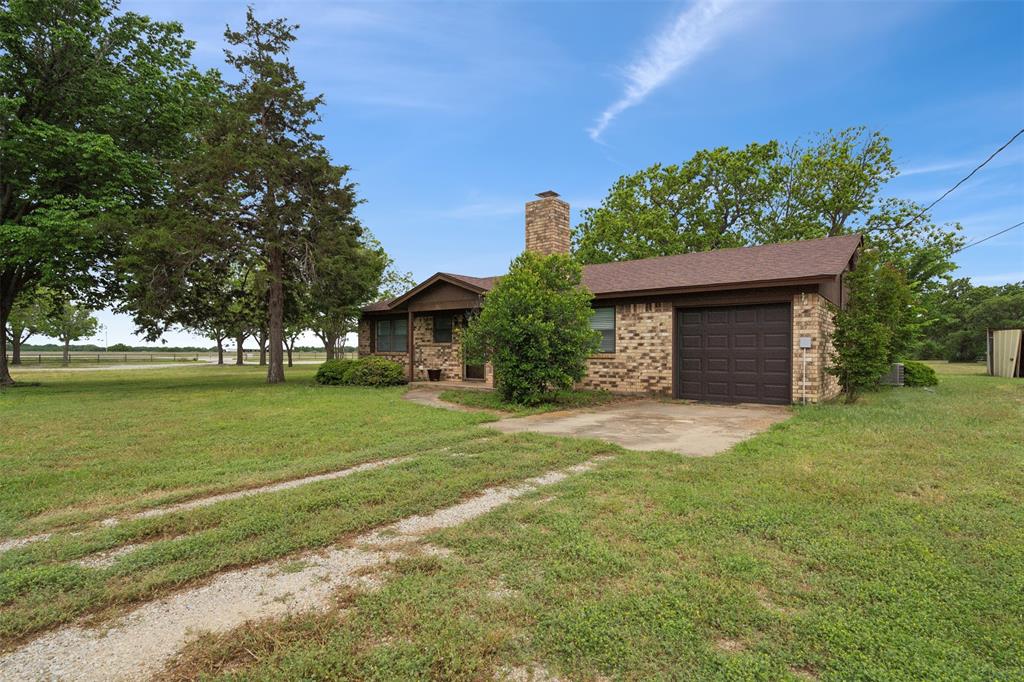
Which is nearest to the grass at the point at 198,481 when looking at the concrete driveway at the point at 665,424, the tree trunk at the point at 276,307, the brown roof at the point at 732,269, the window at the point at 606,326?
the concrete driveway at the point at 665,424

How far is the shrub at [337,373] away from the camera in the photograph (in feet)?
53.1

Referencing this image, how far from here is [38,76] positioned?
49.2 feet

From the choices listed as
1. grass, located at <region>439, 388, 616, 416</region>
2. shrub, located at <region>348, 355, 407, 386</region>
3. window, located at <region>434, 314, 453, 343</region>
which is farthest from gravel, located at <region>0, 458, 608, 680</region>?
window, located at <region>434, 314, 453, 343</region>

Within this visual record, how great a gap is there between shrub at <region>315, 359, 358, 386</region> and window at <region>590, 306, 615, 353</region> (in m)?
8.15

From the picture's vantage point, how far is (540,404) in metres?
10.7

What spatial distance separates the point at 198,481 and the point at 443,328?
1260cm

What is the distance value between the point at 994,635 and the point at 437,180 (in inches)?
879

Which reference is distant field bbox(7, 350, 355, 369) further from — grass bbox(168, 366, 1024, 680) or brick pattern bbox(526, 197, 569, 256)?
grass bbox(168, 366, 1024, 680)

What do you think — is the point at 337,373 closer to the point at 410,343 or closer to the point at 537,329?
the point at 410,343

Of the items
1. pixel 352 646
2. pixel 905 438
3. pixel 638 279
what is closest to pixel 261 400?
pixel 638 279

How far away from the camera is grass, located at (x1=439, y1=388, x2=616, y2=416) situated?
9.99m

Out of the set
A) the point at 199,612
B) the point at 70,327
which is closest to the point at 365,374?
the point at 199,612

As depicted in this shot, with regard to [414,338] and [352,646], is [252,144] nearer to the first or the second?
[414,338]

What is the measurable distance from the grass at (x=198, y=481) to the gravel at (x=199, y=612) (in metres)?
0.17
